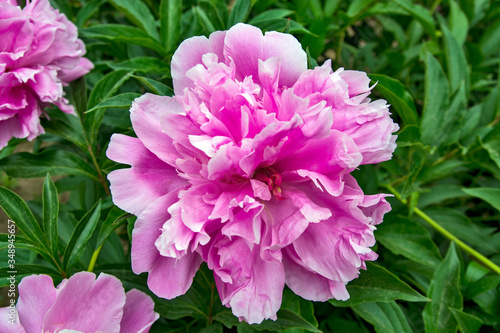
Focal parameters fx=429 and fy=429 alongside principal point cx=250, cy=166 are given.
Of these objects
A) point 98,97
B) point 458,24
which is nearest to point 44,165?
point 98,97

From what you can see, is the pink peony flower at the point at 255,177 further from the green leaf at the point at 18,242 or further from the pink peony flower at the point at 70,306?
the green leaf at the point at 18,242

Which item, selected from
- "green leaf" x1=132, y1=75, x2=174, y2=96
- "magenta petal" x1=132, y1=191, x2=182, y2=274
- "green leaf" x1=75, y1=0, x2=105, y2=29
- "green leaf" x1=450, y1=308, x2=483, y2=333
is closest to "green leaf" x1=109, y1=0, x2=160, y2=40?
"green leaf" x1=75, y1=0, x2=105, y2=29

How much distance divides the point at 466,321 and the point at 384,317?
0.13 meters

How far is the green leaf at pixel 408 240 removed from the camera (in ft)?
2.60

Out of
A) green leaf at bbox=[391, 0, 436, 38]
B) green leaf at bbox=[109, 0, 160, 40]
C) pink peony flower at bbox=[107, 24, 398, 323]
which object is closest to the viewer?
pink peony flower at bbox=[107, 24, 398, 323]

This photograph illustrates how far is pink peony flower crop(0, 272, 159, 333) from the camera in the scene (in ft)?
1.77

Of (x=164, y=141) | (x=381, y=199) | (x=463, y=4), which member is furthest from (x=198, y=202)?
(x=463, y=4)

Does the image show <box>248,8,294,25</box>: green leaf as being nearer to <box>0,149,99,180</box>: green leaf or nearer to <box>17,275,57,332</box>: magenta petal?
<box>0,149,99,180</box>: green leaf

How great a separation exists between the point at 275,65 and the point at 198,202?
189 mm

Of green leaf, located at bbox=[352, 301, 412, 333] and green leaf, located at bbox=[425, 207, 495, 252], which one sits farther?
green leaf, located at bbox=[425, 207, 495, 252]

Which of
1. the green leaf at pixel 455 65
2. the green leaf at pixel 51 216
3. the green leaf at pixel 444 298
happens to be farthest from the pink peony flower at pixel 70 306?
the green leaf at pixel 455 65

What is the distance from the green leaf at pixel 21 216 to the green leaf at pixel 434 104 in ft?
2.36

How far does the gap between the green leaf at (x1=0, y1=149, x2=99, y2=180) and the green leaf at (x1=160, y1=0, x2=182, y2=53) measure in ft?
0.96

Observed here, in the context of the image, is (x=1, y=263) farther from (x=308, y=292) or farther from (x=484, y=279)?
(x=484, y=279)
